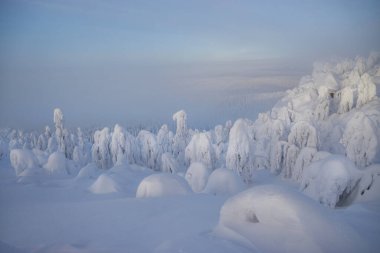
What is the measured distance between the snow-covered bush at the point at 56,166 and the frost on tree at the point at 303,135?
1066 inches

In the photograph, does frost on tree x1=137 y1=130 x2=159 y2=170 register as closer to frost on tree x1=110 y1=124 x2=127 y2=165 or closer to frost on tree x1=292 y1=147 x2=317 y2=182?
frost on tree x1=110 y1=124 x2=127 y2=165

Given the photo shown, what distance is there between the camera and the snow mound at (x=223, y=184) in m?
17.9

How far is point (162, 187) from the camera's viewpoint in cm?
1238

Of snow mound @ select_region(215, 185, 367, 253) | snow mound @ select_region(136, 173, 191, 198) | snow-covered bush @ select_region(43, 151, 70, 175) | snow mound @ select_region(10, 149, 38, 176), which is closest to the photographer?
snow mound @ select_region(215, 185, 367, 253)

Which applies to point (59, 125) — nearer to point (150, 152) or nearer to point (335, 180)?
point (150, 152)

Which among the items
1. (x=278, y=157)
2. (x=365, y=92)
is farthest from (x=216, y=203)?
(x=365, y=92)

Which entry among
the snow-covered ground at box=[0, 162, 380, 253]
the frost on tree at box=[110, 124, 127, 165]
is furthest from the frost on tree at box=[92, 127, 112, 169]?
the snow-covered ground at box=[0, 162, 380, 253]

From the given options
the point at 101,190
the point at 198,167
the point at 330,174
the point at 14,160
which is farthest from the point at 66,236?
the point at 14,160

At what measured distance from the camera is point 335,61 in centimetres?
7475

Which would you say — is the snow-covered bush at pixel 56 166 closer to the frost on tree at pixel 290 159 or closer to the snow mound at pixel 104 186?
the snow mound at pixel 104 186

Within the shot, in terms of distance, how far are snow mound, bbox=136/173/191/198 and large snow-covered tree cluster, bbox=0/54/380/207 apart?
19.9 feet

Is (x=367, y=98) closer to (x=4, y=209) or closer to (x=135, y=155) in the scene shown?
(x=135, y=155)

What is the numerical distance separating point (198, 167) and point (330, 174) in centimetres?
998

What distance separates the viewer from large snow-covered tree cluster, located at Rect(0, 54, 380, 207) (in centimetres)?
1820
